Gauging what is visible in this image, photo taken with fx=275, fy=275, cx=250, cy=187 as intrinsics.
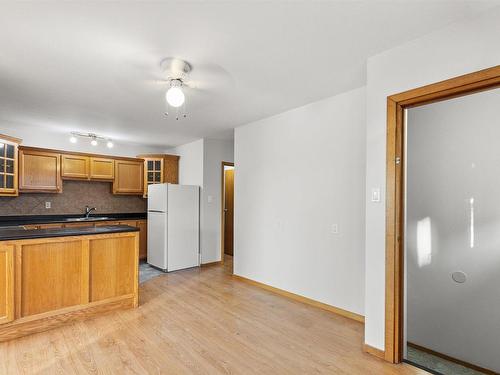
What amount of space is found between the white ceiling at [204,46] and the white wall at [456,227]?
42.8 inches

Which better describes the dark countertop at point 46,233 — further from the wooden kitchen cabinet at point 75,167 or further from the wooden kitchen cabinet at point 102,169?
the wooden kitchen cabinet at point 102,169

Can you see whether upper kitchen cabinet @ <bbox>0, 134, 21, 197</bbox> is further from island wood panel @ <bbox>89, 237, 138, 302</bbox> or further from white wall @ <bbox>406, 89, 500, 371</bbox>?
white wall @ <bbox>406, 89, 500, 371</bbox>

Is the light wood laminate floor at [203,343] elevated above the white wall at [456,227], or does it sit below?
below

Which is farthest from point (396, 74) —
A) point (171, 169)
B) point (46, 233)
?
point (171, 169)

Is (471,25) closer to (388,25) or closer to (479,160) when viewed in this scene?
(388,25)

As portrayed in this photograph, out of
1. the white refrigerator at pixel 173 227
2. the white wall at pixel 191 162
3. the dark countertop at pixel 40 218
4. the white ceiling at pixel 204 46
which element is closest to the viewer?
the white ceiling at pixel 204 46

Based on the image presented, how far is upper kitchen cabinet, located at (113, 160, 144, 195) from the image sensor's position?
5.59 m

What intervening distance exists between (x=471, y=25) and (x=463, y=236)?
6.27ft

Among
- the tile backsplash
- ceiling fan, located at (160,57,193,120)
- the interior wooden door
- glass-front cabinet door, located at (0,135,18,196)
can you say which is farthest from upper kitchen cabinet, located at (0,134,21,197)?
the interior wooden door

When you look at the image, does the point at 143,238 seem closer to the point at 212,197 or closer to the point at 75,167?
the point at 212,197

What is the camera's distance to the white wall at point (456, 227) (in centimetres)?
257

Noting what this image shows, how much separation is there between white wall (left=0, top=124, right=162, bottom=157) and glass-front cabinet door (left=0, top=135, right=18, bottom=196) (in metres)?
0.58

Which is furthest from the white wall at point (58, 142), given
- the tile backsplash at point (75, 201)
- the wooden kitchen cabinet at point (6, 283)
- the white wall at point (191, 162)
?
the wooden kitchen cabinet at point (6, 283)

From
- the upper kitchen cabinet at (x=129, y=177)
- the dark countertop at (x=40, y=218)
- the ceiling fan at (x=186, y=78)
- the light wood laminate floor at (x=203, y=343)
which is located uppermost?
the ceiling fan at (x=186, y=78)
